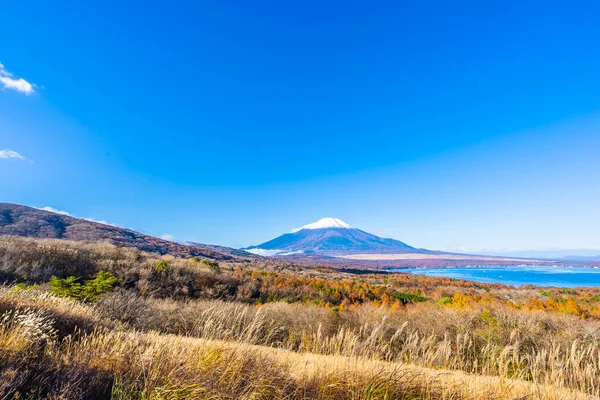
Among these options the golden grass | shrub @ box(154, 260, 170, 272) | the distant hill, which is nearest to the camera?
the golden grass

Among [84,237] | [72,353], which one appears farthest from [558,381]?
[84,237]

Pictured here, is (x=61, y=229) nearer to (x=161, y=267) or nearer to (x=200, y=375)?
(x=161, y=267)

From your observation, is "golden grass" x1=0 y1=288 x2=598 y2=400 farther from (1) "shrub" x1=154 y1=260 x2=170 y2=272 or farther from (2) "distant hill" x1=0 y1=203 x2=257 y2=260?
(2) "distant hill" x1=0 y1=203 x2=257 y2=260

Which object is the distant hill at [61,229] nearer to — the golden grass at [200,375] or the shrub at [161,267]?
the shrub at [161,267]

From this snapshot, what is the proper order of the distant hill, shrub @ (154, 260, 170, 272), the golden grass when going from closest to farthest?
the golden grass → shrub @ (154, 260, 170, 272) → the distant hill

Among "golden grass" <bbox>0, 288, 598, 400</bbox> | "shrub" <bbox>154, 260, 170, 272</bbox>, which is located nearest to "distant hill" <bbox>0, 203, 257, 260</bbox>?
"shrub" <bbox>154, 260, 170, 272</bbox>

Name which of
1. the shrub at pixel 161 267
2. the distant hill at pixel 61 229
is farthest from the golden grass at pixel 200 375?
the distant hill at pixel 61 229

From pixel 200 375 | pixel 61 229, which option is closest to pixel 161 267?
pixel 200 375

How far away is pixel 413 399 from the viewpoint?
3902 millimetres

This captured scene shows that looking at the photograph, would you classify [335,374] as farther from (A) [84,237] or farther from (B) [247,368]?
(A) [84,237]

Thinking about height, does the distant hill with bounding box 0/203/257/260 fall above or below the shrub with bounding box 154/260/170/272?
above

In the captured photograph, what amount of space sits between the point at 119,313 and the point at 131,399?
27.1 ft

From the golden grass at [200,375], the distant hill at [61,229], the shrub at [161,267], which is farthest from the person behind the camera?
the distant hill at [61,229]

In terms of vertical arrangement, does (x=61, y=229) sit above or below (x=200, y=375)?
above
